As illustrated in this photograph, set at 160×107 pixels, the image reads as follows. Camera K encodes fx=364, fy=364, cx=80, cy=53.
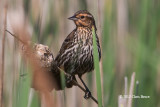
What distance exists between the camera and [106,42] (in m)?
1.66

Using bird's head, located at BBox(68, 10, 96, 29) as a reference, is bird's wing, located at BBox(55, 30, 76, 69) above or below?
below

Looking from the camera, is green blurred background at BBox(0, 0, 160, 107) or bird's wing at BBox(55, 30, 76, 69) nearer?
green blurred background at BBox(0, 0, 160, 107)

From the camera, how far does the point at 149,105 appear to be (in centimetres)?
155

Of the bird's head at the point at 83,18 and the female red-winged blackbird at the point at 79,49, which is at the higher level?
the bird's head at the point at 83,18

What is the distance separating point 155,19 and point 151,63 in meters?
0.24

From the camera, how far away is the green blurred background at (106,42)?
1371 millimetres

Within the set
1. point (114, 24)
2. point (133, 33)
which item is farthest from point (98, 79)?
point (133, 33)

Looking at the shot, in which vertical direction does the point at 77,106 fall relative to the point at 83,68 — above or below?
below

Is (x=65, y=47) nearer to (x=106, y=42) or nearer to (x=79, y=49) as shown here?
(x=79, y=49)

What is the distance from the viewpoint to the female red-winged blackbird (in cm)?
220

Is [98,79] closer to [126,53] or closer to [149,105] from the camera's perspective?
[149,105]

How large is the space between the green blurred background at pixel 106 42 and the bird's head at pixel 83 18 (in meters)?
0.05

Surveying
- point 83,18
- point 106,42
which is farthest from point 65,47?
point 106,42

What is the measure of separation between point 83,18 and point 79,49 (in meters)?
0.19
